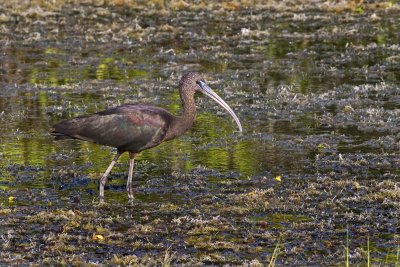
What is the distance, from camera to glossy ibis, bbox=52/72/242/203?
11.6 meters

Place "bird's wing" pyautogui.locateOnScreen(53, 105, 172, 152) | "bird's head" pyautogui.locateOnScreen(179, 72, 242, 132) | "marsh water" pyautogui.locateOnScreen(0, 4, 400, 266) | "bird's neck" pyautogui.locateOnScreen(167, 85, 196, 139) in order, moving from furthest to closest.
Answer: "bird's head" pyautogui.locateOnScreen(179, 72, 242, 132)
"bird's neck" pyautogui.locateOnScreen(167, 85, 196, 139)
"bird's wing" pyautogui.locateOnScreen(53, 105, 172, 152)
"marsh water" pyautogui.locateOnScreen(0, 4, 400, 266)

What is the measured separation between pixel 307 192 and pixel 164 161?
2.65 metres

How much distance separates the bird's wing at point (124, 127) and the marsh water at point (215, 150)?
25.5 inches

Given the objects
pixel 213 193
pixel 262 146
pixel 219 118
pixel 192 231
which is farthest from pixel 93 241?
pixel 219 118

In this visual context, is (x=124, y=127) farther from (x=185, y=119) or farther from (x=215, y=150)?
(x=215, y=150)

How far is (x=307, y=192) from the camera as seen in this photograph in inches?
457

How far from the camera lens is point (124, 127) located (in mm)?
11625

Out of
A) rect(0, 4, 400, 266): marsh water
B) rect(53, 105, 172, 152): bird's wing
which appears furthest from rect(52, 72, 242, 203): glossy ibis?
rect(0, 4, 400, 266): marsh water

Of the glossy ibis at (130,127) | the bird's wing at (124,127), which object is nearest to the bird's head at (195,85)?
the glossy ibis at (130,127)

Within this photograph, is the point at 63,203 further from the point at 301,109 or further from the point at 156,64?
the point at 156,64

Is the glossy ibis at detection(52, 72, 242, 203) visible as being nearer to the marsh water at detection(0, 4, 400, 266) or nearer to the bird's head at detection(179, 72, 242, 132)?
the bird's head at detection(179, 72, 242, 132)

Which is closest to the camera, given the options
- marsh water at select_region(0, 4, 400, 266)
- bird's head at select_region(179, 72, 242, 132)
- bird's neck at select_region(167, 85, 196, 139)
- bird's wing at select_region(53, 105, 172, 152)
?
marsh water at select_region(0, 4, 400, 266)

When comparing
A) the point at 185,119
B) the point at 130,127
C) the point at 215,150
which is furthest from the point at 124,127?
the point at 215,150

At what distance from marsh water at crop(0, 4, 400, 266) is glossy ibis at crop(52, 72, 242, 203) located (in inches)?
24.2
